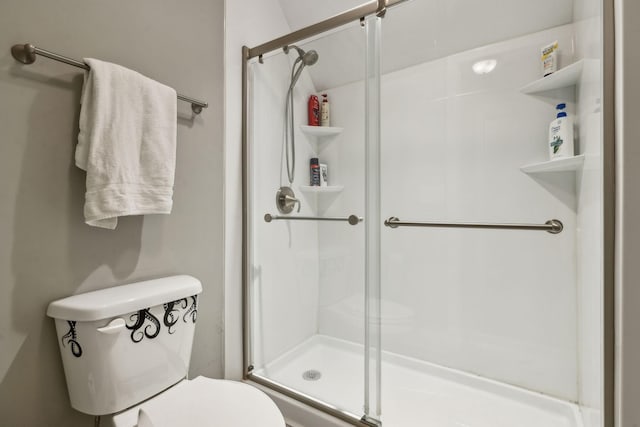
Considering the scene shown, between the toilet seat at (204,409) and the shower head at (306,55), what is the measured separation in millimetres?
1351

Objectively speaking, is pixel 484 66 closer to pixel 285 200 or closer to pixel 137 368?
pixel 285 200

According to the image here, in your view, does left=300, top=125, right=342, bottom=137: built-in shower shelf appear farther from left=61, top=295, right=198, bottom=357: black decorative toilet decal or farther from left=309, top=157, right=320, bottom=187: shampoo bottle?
left=61, top=295, right=198, bottom=357: black decorative toilet decal

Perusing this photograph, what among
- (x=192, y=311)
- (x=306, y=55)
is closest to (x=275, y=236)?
(x=192, y=311)

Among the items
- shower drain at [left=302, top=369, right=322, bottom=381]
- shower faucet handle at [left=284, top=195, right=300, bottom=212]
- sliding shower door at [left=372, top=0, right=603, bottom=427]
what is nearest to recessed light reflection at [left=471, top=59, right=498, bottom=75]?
sliding shower door at [left=372, top=0, right=603, bottom=427]

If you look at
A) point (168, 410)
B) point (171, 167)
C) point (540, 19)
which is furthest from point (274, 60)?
point (168, 410)

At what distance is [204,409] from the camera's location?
840mm

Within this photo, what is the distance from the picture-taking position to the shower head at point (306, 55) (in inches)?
53.1

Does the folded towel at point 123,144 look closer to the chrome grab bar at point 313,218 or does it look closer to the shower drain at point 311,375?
the chrome grab bar at point 313,218

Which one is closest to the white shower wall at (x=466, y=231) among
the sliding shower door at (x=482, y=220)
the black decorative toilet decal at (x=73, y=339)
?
the sliding shower door at (x=482, y=220)

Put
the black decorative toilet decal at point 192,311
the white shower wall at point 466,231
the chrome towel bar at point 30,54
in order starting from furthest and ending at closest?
1. the white shower wall at point 466,231
2. the black decorative toilet decal at point 192,311
3. the chrome towel bar at point 30,54

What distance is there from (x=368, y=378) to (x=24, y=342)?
1.14 metres

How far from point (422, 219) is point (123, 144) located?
129 cm

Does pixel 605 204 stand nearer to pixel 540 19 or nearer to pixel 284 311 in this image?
pixel 540 19

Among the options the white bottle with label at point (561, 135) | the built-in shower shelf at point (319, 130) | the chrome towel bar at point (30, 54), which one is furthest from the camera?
the built-in shower shelf at point (319, 130)
